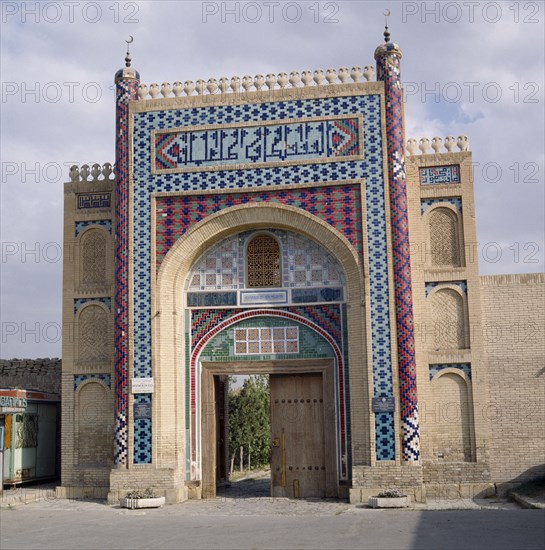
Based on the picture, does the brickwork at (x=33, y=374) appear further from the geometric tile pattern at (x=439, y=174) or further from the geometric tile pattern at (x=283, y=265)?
the geometric tile pattern at (x=439, y=174)

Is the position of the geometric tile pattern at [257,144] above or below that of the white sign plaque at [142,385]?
above

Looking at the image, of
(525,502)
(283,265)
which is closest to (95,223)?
(283,265)

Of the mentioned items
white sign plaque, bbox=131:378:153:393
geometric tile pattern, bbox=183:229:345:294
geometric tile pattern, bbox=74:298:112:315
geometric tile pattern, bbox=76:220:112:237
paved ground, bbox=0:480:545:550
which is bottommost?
paved ground, bbox=0:480:545:550

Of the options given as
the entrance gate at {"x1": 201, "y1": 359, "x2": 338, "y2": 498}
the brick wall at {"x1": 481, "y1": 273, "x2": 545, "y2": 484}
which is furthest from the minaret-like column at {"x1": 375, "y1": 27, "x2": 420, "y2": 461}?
the brick wall at {"x1": 481, "y1": 273, "x2": 545, "y2": 484}

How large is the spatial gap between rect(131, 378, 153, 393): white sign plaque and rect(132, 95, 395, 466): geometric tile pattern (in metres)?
0.20

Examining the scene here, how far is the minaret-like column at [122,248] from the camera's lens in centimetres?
1409

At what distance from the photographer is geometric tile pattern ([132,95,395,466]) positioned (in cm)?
1394

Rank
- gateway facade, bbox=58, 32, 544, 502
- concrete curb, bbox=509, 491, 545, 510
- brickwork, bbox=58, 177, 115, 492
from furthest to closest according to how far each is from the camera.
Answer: brickwork, bbox=58, 177, 115, 492 → gateway facade, bbox=58, 32, 544, 502 → concrete curb, bbox=509, 491, 545, 510

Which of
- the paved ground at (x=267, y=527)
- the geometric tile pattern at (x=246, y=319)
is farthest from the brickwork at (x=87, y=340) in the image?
the geometric tile pattern at (x=246, y=319)

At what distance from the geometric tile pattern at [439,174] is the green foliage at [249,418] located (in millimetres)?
13850

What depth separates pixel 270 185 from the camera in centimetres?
1438

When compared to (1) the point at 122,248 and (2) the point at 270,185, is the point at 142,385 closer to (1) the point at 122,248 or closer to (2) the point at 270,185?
(1) the point at 122,248

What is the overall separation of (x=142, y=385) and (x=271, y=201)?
3.96 meters

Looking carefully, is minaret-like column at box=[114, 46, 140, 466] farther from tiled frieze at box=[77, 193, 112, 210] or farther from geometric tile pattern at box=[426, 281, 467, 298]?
geometric tile pattern at box=[426, 281, 467, 298]
